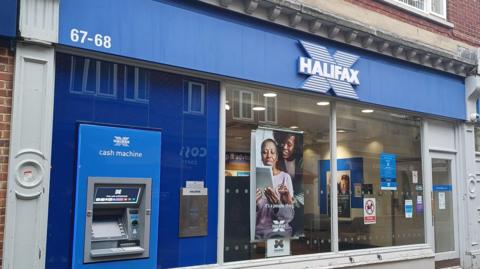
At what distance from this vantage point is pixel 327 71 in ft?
25.1

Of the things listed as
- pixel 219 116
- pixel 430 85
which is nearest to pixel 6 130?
pixel 219 116

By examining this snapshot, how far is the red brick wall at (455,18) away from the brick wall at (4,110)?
5926 millimetres

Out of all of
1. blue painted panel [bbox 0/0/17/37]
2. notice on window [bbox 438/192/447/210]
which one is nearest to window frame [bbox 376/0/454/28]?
notice on window [bbox 438/192/447/210]

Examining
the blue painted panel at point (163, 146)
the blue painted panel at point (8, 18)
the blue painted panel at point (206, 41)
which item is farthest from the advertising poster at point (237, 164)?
the blue painted panel at point (8, 18)

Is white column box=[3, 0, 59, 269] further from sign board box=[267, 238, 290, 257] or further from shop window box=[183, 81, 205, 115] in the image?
sign board box=[267, 238, 290, 257]

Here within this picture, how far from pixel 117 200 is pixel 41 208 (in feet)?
2.86

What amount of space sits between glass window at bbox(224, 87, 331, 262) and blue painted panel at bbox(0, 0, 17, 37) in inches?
111

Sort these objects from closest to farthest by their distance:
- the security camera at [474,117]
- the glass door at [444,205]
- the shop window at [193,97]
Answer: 1. the shop window at [193,97]
2. the glass door at [444,205]
3. the security camera at [474,117]

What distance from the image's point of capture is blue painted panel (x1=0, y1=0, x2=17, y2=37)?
487cm

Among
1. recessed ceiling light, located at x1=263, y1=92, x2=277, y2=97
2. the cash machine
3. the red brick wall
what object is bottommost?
the cash machine

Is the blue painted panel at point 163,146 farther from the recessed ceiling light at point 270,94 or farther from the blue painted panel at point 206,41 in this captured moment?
the recessed ceiling light at point 270,94

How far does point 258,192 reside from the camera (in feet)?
23.2

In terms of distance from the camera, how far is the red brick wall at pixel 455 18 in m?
9.10

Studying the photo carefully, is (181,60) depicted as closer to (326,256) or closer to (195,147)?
(195,147)
